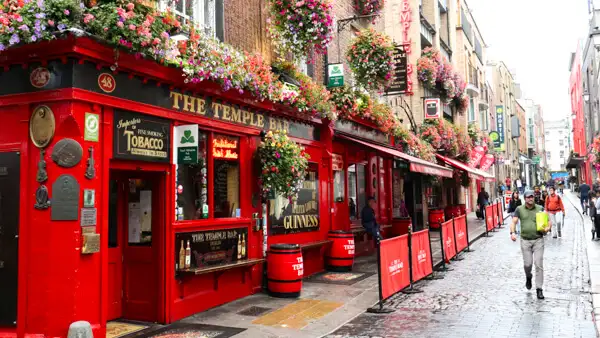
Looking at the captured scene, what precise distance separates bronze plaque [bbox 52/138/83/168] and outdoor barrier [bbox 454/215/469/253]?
11.3 metres

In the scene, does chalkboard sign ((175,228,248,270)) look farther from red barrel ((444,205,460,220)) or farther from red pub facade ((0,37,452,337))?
red barrel ((444,205,460,220))

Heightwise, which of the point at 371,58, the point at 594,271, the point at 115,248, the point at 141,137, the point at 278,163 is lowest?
the point at 594,271

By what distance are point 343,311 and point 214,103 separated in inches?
164

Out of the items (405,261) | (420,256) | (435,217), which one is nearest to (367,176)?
(420,256)

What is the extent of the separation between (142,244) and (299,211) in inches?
176

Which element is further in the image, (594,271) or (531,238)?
(594,271)

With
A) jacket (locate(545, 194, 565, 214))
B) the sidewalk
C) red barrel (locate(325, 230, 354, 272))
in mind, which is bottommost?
the sidewalk

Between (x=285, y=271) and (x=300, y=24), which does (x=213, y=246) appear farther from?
(x=300, y=24)

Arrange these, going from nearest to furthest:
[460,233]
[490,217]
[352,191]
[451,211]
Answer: [352,191] < [460,233] < [490,217] < [451,211]

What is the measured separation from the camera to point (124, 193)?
324 inches

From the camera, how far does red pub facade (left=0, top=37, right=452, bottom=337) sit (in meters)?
6.26

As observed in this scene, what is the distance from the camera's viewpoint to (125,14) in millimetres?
6246

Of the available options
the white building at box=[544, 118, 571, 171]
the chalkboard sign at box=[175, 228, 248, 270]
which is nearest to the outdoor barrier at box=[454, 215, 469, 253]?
the chalkboard sign at box=[175, 228, 248, 270]

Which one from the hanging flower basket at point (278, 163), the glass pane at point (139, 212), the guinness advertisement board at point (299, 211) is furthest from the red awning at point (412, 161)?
the glass pane at point (139, 212)
